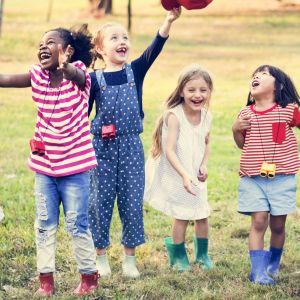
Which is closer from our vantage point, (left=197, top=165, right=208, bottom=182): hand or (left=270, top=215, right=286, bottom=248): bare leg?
(left=270, top=215, right=286, bottom=248): bare leg

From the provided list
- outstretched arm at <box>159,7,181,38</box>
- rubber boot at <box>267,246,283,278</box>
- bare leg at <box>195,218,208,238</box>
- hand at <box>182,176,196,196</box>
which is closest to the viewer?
outstretched arm at <box>159,7,181,38</box>

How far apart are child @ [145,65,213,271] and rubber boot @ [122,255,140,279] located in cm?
30

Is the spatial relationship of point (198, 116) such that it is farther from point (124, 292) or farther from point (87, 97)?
point (124, 292)

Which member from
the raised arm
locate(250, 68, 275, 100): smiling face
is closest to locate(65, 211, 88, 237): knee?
the raised arm

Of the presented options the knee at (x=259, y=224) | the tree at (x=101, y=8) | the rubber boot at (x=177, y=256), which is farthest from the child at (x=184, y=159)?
the tree at (x=101, y=8)

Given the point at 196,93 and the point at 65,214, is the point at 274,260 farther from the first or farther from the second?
the point at 65,214

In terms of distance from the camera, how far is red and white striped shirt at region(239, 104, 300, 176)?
230 inches

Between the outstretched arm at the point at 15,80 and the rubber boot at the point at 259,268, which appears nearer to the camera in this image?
the outstretched arm at the point at 15,80

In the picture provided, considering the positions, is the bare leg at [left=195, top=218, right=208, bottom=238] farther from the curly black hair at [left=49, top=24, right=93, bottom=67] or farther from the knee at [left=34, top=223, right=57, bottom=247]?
the curly black hair at [left=49, top=24, right=93, bottom=67]

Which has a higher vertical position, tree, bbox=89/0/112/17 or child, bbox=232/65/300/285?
tree, bbox=89/0/112/17

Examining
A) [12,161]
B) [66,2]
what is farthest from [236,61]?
[66,2]

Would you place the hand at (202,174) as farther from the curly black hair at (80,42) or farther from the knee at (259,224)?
the curly black hair at (80,42)

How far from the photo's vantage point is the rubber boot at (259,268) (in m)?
5.71

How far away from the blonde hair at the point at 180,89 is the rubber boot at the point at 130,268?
70 centimetres
